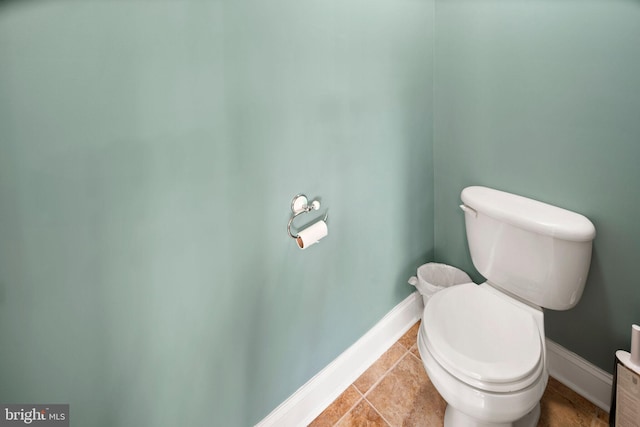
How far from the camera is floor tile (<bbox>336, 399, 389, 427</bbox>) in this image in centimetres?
137

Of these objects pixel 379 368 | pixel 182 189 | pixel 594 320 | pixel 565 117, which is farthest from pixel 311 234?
pixel 594 320

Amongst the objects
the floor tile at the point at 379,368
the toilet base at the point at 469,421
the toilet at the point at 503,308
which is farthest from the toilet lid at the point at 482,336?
the floor tile at the point at 379,368

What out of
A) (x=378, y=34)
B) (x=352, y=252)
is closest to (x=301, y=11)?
(x=378, y=34)

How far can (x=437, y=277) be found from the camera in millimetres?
1830

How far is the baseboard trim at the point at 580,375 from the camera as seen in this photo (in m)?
1.32

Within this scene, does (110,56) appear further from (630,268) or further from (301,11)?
(630,268)

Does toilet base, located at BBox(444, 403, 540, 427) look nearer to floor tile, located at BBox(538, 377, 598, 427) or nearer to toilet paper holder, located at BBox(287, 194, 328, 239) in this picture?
floor tile, located at BBox(538, 377, 598, 427)

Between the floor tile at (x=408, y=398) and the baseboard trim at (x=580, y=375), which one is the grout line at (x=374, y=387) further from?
the baseboard trim at (x=580, y=375)

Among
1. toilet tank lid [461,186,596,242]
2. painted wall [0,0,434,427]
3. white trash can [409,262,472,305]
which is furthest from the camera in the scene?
white trash can [409,262,472,305]

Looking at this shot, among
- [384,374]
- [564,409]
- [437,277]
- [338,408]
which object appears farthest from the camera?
[437,277]

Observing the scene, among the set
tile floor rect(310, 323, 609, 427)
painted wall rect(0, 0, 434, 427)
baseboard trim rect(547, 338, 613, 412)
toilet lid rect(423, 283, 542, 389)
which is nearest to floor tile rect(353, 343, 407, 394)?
tile floor rect(310, 323, 609, 427)

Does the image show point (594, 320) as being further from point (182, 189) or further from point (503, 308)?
point (182, 189)

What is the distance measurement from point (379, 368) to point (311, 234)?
0.97m

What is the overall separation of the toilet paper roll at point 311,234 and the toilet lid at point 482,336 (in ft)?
1.82
